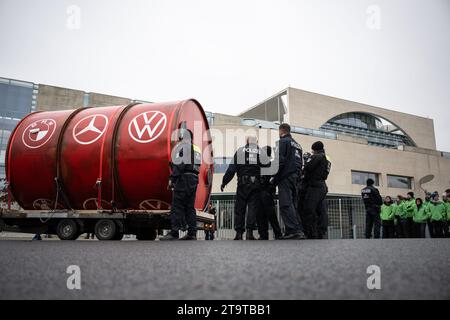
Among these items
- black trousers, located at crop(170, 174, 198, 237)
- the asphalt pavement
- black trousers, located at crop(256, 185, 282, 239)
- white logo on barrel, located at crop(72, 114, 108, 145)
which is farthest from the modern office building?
the asphalt pavement

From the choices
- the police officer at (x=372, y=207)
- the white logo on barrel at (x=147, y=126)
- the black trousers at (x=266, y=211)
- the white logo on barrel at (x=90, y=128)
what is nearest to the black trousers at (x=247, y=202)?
the black trousers at (x=266, y=211)

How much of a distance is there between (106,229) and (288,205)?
10.6ft

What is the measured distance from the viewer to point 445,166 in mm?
35156

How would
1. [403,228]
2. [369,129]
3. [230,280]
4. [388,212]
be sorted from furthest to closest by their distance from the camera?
1. [369,129]
2. [388,212]
3. [403,228]
4. [230,280]

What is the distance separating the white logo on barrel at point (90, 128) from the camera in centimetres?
636

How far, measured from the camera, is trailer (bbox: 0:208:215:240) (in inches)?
231

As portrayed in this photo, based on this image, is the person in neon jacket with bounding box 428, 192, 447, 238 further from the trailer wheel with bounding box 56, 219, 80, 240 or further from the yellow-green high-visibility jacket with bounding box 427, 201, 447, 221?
the trailer wheel with bounding box 56, 219, 80, 240

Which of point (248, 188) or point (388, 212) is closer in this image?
point (248, 188)

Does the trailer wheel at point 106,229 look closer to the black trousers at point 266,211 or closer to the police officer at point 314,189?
the black trousers at point 266,211

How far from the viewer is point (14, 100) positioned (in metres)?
27.1

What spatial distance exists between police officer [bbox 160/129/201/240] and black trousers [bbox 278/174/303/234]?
1473mm

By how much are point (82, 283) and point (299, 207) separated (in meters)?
6.16

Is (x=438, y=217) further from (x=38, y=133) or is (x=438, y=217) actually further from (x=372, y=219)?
(x=38, y=133)

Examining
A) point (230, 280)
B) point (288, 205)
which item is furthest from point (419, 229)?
point (230, 280)
